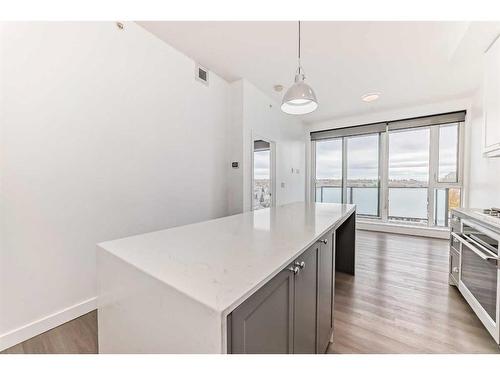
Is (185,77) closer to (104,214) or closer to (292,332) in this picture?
(104,214)

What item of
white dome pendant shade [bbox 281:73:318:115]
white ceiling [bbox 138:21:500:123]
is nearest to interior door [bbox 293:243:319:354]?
white dome pendant shade [bbox 281:73:318:115]

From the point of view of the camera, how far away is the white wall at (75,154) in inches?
61.5

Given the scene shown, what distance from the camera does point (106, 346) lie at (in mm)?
1035

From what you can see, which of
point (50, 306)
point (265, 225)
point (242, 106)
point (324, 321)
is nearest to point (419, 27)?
point (242, 106)

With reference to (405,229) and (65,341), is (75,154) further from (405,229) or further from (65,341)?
(405,229)

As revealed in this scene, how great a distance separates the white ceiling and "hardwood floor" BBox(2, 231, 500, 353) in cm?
255

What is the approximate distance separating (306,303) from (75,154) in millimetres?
2064

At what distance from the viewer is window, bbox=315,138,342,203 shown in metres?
5.66

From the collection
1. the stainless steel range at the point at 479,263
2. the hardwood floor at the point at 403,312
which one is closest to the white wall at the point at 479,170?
the hardwood floor at the point at 403,312

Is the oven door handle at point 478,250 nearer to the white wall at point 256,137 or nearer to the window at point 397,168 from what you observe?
the white wall at point 256,137

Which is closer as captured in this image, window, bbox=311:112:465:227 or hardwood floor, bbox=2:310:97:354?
hardwood floor, bbox=2:310:97:354

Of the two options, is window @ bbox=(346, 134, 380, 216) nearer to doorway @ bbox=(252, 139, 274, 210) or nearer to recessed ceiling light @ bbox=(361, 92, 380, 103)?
recessed ceiling light @ bbox=(361, 92, 380, 103)

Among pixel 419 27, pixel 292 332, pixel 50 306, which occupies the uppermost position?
pixel 419 27

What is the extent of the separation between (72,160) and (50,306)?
116 centimetres
